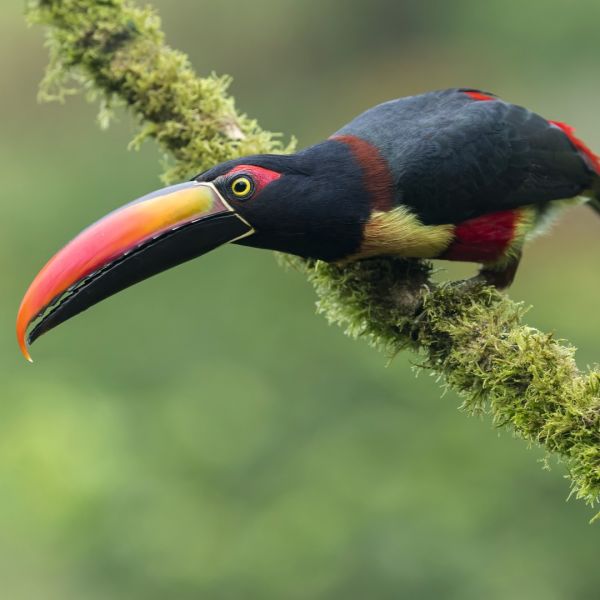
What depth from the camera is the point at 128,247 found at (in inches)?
127

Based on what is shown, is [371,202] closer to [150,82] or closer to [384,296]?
[384,296]

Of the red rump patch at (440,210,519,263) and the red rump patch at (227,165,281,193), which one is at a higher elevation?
the red rump patch at (227,165,281,193)

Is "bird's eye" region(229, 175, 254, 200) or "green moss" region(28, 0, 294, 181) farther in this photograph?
"green moss" region(28, 0, 294, 181)

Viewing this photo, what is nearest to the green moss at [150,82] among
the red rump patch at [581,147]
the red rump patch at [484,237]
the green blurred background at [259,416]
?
the red rump patch at [484,237]

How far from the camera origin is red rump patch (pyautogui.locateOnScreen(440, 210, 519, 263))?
3.70 meters

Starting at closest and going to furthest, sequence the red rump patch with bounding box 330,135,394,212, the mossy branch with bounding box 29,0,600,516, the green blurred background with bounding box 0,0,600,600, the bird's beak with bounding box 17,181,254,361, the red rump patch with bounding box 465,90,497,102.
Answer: the mossy branch with bounding box 29,0,600,516 → the bird's beak with bounding box 17,181,254,361 → the red rump patch with bounding box 330,135,394,212 → the red rump patch with bounding box 465,90,497,102 → the green blurred background with bounding box 0,0,600,600

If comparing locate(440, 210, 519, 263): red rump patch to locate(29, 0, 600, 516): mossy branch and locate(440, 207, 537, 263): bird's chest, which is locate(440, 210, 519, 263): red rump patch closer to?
locate(440, 207, 537, 263): bird's chest

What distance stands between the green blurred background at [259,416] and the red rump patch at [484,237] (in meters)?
2.17

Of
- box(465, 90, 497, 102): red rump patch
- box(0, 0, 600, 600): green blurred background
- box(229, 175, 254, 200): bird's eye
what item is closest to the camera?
box(229, 175, 254, 200): bird's eye

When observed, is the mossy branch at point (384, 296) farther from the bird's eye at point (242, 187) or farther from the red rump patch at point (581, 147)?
the red rump patch at point (581, 147)

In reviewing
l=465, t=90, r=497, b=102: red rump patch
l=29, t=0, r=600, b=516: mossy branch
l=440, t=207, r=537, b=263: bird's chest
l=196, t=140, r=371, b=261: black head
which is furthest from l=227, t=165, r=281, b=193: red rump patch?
l=465, t=90, r=497, b=102: red rump patch

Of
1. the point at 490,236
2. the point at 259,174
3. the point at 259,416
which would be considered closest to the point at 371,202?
the point at 259,174

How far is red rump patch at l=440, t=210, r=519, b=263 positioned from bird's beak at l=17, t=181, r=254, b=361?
80cm

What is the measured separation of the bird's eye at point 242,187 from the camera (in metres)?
3.31
